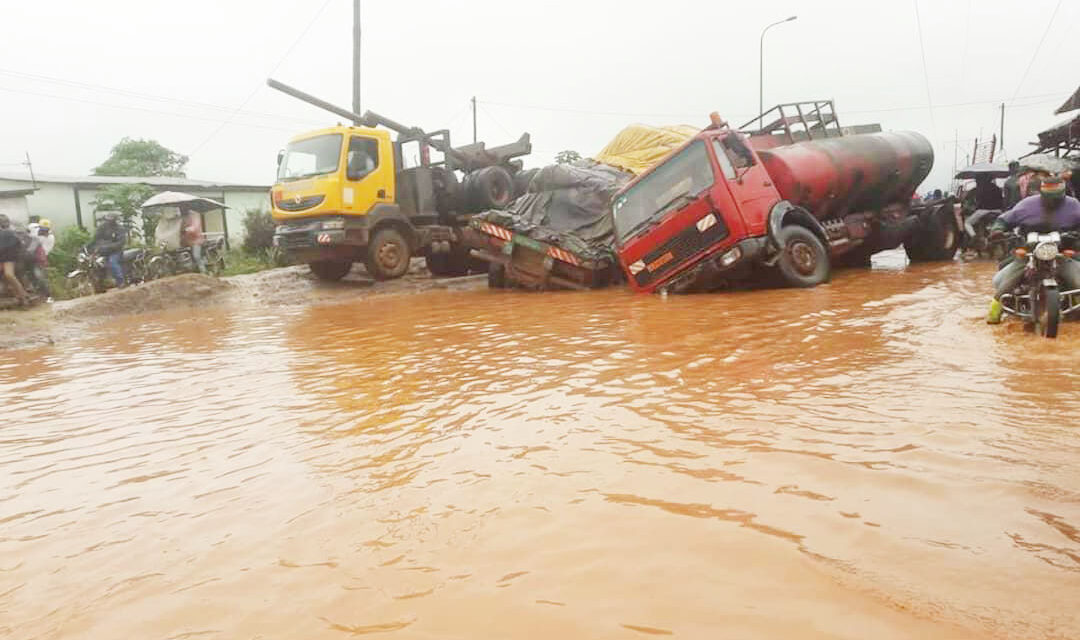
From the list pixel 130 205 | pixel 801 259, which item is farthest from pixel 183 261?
pixel 801 259

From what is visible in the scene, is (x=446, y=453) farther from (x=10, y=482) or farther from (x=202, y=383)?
(x=202, y=383)

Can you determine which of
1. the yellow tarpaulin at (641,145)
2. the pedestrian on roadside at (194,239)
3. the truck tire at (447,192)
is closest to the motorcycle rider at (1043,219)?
the yellow tarpaulin at (641,145)

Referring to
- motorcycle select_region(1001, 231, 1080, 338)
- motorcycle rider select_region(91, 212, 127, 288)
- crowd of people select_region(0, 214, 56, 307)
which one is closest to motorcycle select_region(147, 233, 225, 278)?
motorcycle rider select_region(91, 212, 127, 288)

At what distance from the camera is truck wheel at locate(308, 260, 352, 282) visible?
13.8 metres

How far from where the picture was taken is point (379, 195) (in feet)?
41.6

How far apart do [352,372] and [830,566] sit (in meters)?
3.94

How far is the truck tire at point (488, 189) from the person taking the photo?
45.3ft

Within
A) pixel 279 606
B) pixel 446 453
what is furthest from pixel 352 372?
pixel 279 606

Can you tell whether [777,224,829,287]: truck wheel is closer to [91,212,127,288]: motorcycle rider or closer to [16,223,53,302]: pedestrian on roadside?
[16,223,53,302]: pedestrian on roadside

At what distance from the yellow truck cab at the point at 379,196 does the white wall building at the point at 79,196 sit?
22.8 feet

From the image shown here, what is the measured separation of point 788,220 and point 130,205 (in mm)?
18972

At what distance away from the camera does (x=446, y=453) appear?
10.4 ft

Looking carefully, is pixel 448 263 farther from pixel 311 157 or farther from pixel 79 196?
pixel 79 196

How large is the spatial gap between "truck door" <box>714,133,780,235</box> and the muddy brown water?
317 centimetres
